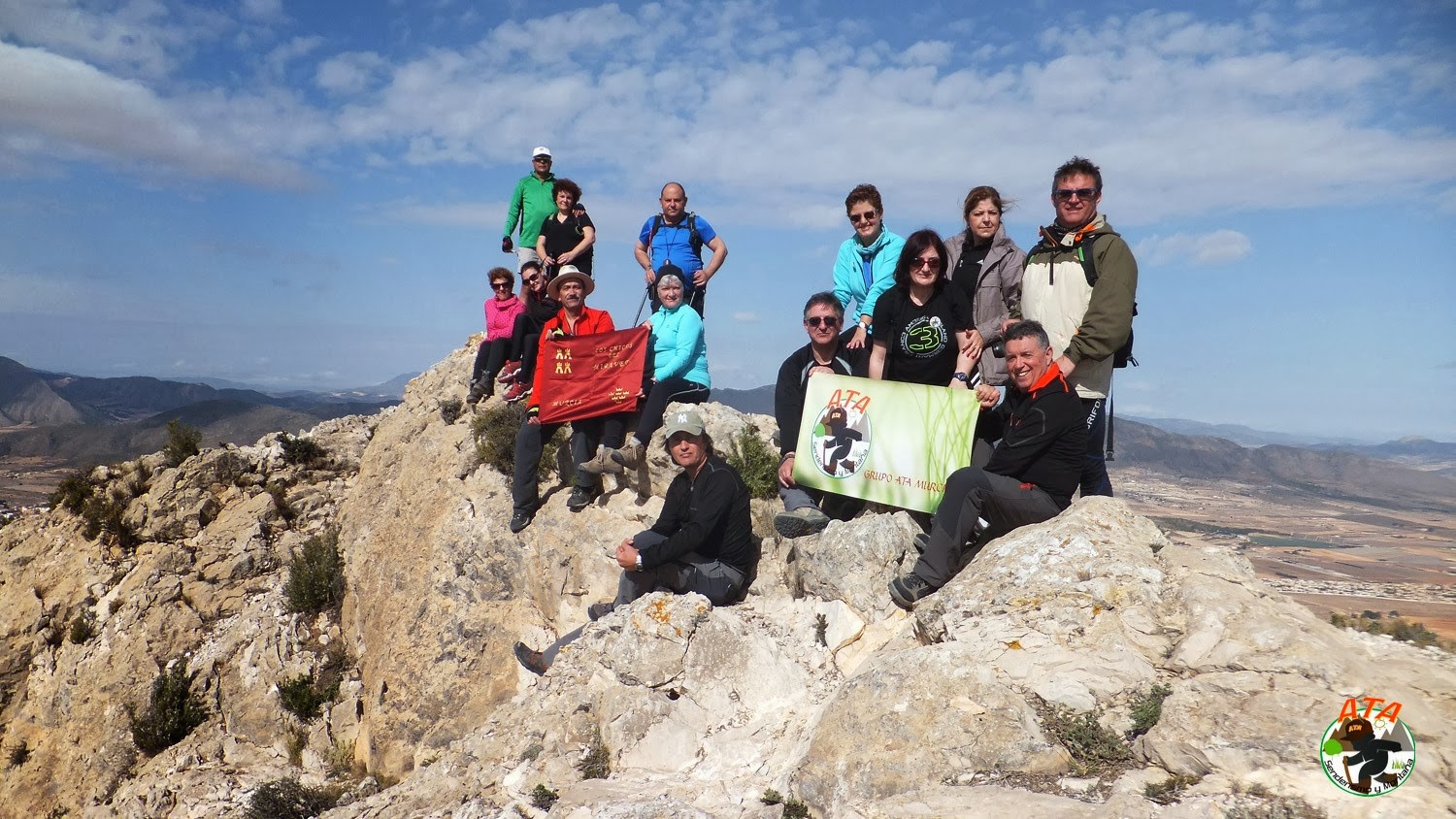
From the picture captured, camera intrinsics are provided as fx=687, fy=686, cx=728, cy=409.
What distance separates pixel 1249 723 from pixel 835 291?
227 inches

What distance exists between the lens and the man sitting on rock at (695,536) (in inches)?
278

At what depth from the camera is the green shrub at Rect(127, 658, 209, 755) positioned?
10.6m

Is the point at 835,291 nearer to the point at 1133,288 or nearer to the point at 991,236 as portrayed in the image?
the point at 991,236

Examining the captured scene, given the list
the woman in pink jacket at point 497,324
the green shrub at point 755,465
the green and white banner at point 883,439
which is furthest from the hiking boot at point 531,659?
the woman in pink jacket at point 497,324

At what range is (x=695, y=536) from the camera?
7016mm

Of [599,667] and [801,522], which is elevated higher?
[801,522]

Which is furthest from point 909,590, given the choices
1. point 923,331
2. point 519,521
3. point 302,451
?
point 302,451

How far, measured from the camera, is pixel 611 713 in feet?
19.9

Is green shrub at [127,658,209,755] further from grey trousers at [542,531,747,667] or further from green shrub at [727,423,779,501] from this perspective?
green shrub at [727,423,779,501]

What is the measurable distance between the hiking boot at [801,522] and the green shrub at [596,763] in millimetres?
2726

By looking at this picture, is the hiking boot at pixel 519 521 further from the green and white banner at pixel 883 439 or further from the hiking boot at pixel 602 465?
the green and white banner at pixel 883 439

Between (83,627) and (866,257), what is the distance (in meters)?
14.2

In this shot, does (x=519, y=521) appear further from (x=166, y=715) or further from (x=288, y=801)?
(x=166, y=715)

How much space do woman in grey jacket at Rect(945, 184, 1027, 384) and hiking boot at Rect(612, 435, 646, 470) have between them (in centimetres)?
448
